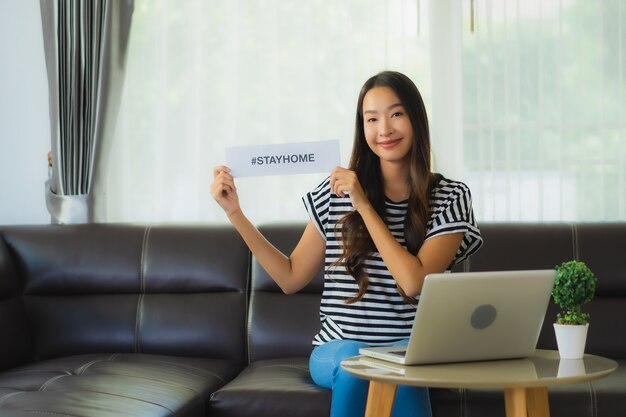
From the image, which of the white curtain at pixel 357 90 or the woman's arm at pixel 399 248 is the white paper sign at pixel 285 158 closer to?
the woman's arm at pixel 399 248

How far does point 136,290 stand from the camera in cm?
319

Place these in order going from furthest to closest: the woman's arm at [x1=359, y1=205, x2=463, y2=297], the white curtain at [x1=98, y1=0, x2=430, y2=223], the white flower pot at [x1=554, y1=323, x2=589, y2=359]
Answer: the white curtain at [x1=98, y1=0, x2=430, y2=223] < the woman's arm at [x1=359, y1=205, x2=463, y2=297] < the white flower pot at [x1=554, y1=323, x2=589, y2=359]

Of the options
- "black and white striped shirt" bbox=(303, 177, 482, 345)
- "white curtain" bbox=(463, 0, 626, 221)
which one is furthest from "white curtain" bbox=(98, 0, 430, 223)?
"black and white striped shirt" bbox=(303, 177, 482, 345)

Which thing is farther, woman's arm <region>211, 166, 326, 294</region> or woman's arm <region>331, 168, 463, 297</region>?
woman's arm <region>211, 166, 326, 294</region>

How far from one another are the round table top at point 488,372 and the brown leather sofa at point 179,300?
0.91 metres

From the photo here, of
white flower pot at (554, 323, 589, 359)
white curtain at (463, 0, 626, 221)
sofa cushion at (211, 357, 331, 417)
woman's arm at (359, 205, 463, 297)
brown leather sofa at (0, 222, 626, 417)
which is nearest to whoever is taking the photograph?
white flower pot at (554, 323, 589, 359)

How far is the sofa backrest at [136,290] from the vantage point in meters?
3.10

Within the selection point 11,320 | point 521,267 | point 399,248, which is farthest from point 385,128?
point 11,320

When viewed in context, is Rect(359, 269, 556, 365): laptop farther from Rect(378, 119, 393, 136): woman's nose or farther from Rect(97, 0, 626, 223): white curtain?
Rect(97, 0, 626, 223): white curtain

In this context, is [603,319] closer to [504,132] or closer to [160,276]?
[504,132]

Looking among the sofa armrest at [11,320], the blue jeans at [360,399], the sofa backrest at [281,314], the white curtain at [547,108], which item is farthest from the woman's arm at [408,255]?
the sofa armrest at [11,320]

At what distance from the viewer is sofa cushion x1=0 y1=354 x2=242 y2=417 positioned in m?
2.19

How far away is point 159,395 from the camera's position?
2391 millimetres

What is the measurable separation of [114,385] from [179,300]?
28.0 inches
